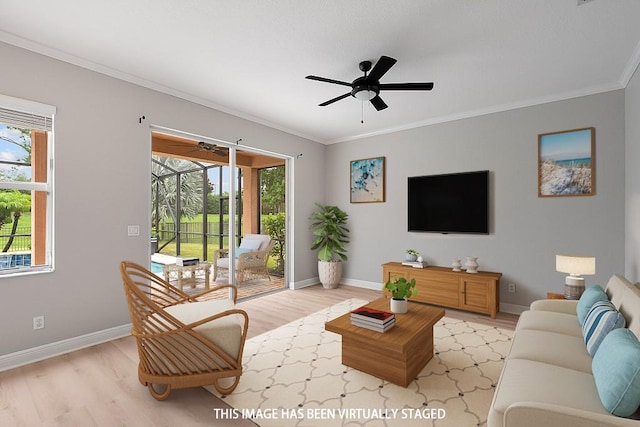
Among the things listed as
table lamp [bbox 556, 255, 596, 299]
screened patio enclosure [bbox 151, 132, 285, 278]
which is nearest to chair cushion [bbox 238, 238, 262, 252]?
screened patio enclosure [bbox 151, 132, 285, 278]

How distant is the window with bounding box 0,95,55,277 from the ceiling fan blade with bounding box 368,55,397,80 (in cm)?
297

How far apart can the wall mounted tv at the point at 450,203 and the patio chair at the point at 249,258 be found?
2487 millimetres

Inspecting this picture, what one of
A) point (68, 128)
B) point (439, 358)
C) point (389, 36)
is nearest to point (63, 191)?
point (68, 128)

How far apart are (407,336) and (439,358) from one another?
2.50 ft

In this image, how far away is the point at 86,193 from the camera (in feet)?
10.0

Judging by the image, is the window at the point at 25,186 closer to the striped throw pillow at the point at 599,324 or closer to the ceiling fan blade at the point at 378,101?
the ceiling fan blade at the point at 378,101

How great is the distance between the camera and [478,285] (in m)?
3.99

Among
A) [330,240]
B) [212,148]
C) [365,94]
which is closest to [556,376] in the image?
[365,94]

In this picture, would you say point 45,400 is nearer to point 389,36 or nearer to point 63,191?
point 63,191

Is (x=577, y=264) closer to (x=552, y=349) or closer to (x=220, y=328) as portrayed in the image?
(x=552, y=349)

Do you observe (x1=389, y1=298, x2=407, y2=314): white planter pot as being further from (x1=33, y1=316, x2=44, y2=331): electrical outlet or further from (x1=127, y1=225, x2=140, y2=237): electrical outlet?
(x1=33, y1=316, x2=44, y2=331): electrical outlet

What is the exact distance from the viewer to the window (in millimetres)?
2703

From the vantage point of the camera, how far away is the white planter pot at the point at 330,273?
5.48 meters

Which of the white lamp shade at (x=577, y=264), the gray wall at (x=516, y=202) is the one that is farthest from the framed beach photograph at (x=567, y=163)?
the white lamp shade at (x=577, y=264)
